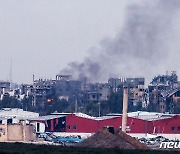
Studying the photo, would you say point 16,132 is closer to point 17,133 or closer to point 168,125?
point 17,133

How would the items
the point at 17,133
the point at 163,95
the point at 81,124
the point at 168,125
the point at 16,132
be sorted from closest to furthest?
the point at 16,132 → the point at 17,133 → the point at 168,125 → the point at 81,124 → the point at 163,95

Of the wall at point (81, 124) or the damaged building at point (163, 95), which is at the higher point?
the damaged building at point (163, 95)

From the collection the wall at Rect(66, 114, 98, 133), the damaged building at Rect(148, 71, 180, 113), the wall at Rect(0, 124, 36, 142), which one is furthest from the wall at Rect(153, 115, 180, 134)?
the damaged building at Rect(148, 71, 180, 113)

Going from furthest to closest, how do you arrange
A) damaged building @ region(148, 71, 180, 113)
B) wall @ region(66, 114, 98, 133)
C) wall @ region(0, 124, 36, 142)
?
damaged building @ region(148, 71, 180, 113) < wall @ region(66, 114, 98, 133) < wall @ region(0, 124, 36, 142)

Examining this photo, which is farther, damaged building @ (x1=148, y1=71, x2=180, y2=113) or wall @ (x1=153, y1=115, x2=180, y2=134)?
damaged building @ (x1=148, y1=71, x2=180, y2=113)

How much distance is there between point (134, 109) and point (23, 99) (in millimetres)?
10402

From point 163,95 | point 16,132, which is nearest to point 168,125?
point 16,132

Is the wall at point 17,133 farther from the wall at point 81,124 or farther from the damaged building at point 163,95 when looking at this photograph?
the damaged building at point 163,95

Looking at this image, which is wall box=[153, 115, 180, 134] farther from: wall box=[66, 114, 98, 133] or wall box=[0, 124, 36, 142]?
wall box=[0, 124, 36, 142]

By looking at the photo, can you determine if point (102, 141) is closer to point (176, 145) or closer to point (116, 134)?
point (116, 134)

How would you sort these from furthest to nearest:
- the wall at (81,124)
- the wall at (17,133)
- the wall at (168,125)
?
the wall at (81,124)
the wall at (168,125)
the wall at (17,133)

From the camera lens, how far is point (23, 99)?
106 metres

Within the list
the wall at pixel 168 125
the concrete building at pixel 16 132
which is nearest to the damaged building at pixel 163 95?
the wall at pixel 168 125

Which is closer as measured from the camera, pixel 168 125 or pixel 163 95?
pixel 168 125
